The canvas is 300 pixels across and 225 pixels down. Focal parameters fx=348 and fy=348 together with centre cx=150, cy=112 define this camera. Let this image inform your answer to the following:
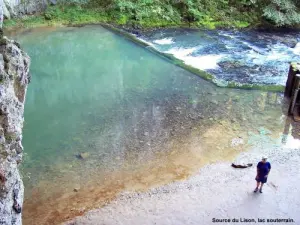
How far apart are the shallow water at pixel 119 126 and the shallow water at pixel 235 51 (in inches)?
69.1

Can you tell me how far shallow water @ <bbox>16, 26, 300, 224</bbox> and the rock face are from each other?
2.96 meters

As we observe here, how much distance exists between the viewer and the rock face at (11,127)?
22.0 ft

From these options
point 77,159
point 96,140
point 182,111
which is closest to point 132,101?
point 182,111

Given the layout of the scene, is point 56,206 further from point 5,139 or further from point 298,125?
point 298,125

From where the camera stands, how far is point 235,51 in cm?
2272

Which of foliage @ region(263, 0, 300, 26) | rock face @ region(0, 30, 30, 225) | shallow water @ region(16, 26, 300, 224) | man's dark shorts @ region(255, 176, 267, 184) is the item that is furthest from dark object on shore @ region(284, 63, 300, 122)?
foliage @ region(263, 0, 300, 26)

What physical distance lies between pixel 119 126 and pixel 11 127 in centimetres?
696

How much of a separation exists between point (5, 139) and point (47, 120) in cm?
775

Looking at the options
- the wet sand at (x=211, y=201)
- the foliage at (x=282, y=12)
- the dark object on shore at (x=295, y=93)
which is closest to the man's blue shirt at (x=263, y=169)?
the wet sand at (x=211, y=201)

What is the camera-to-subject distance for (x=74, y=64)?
67.5ft

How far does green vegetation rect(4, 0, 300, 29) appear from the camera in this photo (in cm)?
2738

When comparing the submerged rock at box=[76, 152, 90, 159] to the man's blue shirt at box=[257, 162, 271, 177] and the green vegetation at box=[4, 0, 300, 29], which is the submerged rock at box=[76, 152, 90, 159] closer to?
the man's blue shirt at box=[257, 162, 271, 177]

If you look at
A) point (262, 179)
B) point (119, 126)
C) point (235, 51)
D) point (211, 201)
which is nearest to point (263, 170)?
point (262, 179)

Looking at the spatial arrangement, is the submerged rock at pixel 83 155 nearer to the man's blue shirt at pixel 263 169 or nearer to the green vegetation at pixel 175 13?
the man's blue shirt at pixel 263 169
